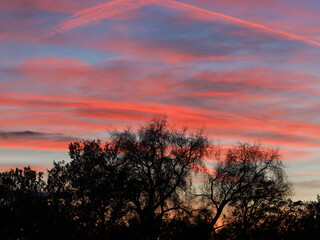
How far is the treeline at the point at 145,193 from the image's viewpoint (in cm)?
4197

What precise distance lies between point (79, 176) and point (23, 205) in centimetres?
700

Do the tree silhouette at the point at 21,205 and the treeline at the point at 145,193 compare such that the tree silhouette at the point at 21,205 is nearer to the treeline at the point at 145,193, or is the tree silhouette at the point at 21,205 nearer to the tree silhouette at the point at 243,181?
the treeline at the point at 145,193

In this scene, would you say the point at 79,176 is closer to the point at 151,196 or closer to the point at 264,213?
the point at 151,196

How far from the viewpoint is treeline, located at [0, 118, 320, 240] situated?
42.0m

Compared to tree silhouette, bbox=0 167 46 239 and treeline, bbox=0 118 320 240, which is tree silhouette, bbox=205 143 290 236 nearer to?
treeline, bbox=0 118 320 240

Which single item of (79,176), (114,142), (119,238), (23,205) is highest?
(114,142)

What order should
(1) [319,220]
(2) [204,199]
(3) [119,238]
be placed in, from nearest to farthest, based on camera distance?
(3) [119,238] → (2) [204,199] → (1) [319,220]

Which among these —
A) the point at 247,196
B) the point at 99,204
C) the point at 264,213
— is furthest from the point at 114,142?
the point at 264,213

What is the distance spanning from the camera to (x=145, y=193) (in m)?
46.9

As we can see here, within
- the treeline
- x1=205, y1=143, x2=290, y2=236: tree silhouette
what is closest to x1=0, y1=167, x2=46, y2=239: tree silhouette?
the treeline

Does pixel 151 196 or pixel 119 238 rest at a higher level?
pixel 151 196

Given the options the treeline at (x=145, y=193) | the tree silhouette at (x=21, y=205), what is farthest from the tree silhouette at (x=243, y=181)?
the tree silhouette at (x=21, y=205)

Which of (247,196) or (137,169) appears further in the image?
(247,196)

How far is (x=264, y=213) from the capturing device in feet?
185
